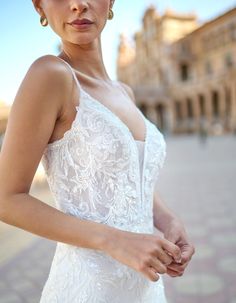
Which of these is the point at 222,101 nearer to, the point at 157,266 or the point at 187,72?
the point at 187,72

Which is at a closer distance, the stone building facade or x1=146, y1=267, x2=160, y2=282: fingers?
x1=146, y1=267, x2=160, y2=282: fingers

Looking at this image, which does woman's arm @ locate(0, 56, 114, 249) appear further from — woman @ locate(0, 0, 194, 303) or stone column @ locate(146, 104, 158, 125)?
stone column @ locate(146, 104, 158, 125)

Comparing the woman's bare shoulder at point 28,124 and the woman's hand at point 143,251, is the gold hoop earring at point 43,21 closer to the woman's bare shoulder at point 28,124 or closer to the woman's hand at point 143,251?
the woman's bare shoulder at point 28,124

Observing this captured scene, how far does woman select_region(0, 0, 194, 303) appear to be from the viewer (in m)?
0.84

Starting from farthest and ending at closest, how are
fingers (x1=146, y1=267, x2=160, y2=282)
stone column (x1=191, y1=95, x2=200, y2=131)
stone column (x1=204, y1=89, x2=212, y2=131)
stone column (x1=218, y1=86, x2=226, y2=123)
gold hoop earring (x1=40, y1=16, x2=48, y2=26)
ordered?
stone column (x1=191, y1=95, x2=200, y2=131) → stone column (x1=204, y1=89, x2=212, y2=131) → stone column (x1=218, y1=86, x2=226, y2=123) → gold hoop earring (x1=40, y1=16, x2=48, y2=26) → fingers (x1=146, y1=267, x2=160, y2=282)

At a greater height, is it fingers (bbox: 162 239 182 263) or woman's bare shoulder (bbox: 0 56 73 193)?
woman's bare shoulder (bbox: 0 56 73 193)

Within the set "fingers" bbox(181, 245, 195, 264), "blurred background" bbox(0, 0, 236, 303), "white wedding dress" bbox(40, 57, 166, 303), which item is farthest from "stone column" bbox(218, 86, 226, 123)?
"white wedding dress" bbox(40, 57, 166, 303)

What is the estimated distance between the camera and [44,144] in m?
0.89

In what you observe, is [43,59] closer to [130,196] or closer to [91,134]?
[91,134]

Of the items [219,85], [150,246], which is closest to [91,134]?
[150,246]

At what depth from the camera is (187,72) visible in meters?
50.2

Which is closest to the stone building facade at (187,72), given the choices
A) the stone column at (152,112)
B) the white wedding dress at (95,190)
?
the stone column at (152,112)

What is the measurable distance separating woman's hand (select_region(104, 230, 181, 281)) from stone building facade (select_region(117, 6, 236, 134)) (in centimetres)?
3635

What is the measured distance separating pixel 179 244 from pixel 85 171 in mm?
397
